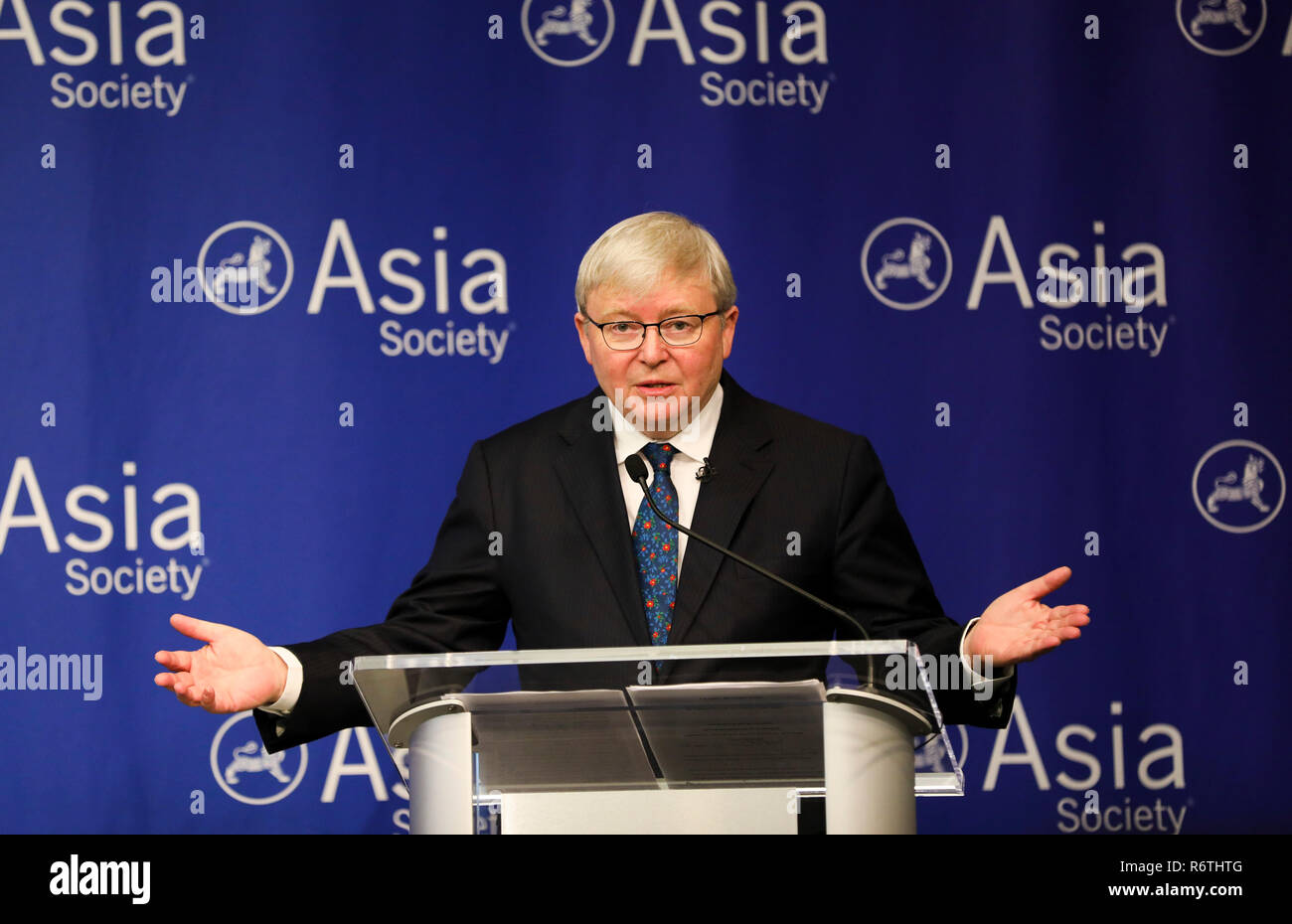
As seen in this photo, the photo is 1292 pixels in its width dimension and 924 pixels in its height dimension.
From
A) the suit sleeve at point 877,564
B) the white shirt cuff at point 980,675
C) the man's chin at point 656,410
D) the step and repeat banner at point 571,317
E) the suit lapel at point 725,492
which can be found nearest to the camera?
the white shirt cuff at point 980,675

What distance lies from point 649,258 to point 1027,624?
1073mm

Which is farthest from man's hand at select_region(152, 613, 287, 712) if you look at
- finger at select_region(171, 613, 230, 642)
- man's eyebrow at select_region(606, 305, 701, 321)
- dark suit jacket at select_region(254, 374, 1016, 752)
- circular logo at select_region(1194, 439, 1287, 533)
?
circular logo at select_region(1194, 439, 1287, 533)

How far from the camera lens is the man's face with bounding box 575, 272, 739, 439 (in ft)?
9.26

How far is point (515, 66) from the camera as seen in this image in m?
3.74

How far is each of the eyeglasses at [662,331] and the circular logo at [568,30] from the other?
3.86ft

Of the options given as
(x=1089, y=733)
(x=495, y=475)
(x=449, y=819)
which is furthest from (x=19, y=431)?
(x=1089, y=733)

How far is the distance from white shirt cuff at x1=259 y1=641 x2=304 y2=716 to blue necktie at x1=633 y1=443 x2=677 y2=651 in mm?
621

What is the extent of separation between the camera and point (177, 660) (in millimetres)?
2107

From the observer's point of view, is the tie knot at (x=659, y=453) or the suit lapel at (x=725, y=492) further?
the tie knot at (x=659, y=453)

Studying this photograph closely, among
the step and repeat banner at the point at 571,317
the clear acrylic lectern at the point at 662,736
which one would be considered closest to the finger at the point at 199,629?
the clear acrylic lectern at the point at 662,736

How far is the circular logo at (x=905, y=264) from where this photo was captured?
365 centimetres

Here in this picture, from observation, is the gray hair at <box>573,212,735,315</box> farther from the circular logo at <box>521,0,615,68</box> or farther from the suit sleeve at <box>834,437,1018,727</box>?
the circular logo at <box>521,0,615,68</box>

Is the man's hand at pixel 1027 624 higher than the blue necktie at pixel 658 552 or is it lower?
lower

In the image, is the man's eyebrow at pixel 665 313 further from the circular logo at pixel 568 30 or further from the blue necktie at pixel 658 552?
the circular logo at pixel 568 30
